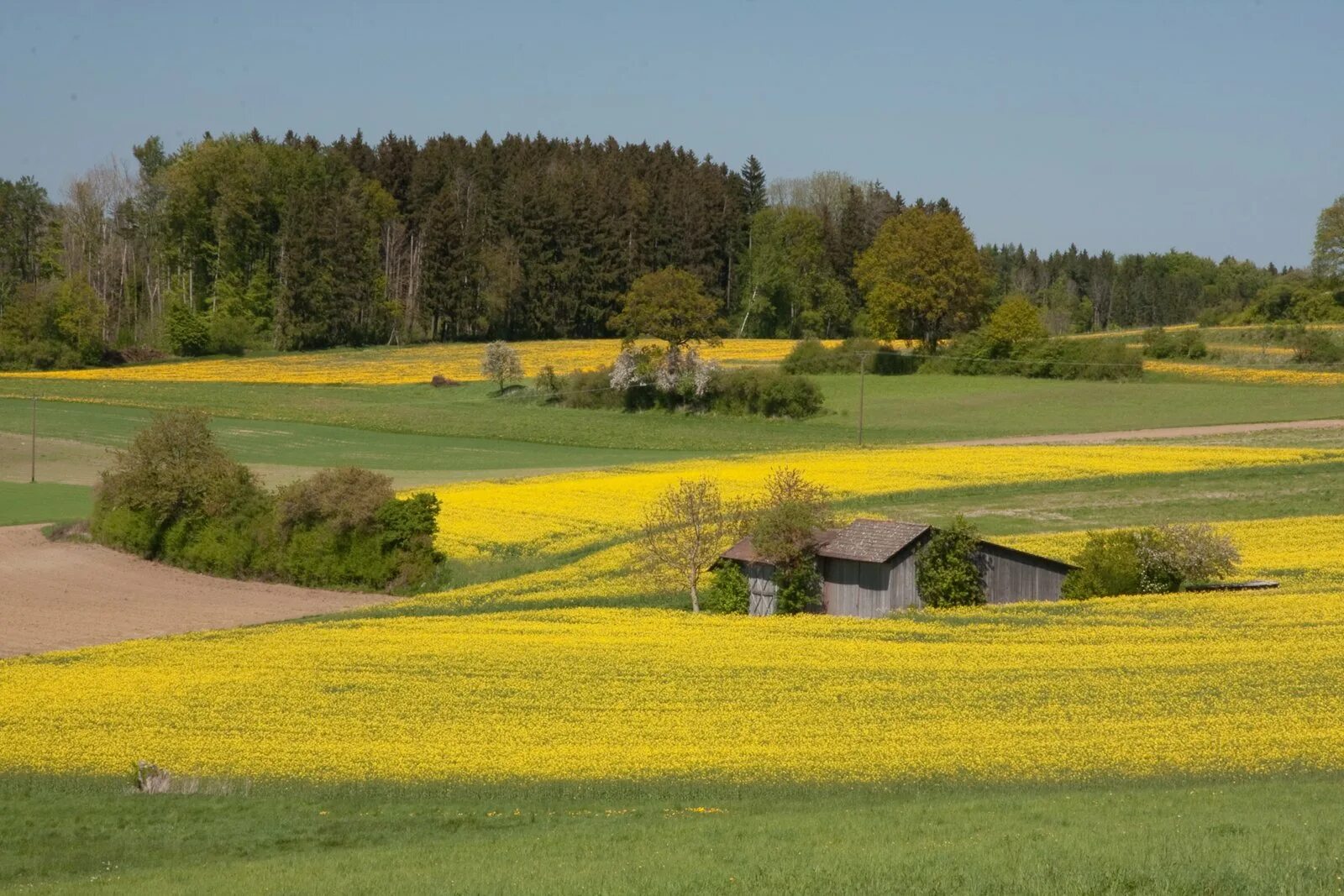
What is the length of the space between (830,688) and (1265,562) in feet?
60.8

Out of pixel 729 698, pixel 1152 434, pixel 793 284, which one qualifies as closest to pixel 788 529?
pixel 729 698

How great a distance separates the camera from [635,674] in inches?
1139

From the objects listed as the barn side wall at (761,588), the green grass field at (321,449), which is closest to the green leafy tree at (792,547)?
the barn side wall at (761,588)

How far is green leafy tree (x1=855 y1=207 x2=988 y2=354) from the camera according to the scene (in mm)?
103188

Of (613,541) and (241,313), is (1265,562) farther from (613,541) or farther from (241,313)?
(241,313)

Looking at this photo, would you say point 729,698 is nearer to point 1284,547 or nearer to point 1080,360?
point 1284,547

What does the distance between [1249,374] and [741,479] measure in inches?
2006

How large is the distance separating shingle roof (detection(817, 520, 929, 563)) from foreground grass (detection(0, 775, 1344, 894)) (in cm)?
1672

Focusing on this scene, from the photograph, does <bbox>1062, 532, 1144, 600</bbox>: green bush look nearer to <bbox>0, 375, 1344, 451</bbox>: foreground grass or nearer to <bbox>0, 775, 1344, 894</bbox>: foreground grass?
<bbox>0, 775, 1344, 894</bbox>: foreground grass

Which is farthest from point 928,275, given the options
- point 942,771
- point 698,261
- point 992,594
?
point 942,771

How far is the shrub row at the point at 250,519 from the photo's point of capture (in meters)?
47.2

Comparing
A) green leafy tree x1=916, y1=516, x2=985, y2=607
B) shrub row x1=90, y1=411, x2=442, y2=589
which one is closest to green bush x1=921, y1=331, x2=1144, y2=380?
shrub row x1=90, y1=411, x2=442, y2=589

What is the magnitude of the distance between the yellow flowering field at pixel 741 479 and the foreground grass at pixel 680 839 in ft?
88.3

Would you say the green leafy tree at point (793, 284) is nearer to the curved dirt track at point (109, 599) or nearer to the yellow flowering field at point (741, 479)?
the yellow flowering field at point (741, 479)
